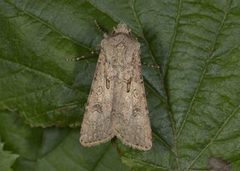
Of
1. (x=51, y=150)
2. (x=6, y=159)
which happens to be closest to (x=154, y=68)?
(x=51, y=150)

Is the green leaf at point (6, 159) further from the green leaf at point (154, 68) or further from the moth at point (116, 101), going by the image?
the moth at point (116, 101)

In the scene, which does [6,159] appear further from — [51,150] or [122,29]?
[122,29]


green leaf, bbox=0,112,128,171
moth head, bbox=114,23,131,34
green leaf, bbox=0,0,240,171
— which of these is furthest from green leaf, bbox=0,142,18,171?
moth head, bbox=114,23,131,34

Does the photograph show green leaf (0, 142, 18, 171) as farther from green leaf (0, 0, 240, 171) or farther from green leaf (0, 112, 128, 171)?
green leaf (0, 0, 240, 171)

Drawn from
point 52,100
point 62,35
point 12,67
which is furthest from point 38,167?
point 62,35

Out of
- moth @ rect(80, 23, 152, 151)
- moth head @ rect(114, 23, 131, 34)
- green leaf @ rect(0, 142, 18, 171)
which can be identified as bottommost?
green leaf @ rect(0, 142, 18, 171)

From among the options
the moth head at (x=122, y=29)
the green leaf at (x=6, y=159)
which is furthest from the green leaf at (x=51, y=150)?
the moth head at (x=122, y=29)
